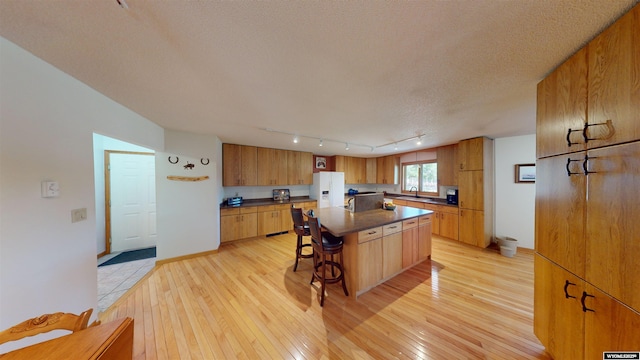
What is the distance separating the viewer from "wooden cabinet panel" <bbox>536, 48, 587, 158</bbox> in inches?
45.5

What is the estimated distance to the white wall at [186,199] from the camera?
10.3 feet

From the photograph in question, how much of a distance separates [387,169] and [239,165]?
4.56 meters

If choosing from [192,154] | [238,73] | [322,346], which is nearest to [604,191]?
[322,346]

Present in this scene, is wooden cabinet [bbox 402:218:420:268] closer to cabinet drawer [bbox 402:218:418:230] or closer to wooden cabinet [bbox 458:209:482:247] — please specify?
cabinet drawer [bbox 402:218:418:230]

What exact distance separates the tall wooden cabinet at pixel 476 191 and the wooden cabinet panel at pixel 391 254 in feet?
7.31

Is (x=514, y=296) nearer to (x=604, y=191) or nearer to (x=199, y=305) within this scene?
(x=604, y=191)

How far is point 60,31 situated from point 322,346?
2891mm

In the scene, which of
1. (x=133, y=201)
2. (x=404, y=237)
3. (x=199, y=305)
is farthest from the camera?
(x=133, y=201)

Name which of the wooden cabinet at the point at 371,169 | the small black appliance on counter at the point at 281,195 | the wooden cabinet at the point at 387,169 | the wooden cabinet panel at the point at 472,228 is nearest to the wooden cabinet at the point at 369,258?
the wooden cabinet panel at the point at 472,228

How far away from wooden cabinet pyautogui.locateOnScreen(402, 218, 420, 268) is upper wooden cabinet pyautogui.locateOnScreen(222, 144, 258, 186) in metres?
3.54

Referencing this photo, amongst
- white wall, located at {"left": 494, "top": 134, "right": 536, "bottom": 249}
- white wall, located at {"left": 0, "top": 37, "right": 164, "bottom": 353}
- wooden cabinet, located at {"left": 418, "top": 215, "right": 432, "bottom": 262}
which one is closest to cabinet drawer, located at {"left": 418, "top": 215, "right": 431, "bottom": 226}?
wooden cabinet, located at {"left": 418, "top": 215, "right": 432, "bottom": 262}

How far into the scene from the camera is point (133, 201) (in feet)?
12.0

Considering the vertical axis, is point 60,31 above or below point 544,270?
above

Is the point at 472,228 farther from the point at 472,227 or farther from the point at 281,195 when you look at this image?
the point at 281,195
